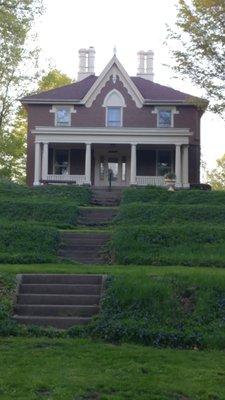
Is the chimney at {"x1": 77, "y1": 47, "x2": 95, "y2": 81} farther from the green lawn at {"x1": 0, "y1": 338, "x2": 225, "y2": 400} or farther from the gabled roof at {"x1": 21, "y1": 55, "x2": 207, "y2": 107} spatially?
the green lawn at {"x1": 0, "y1": 338, "x2": 225, "y2": 400}

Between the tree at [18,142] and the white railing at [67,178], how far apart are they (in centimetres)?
790

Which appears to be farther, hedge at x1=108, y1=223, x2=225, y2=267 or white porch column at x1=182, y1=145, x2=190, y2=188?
white porch column at x1=182, y1=145, x2=190, y2=188

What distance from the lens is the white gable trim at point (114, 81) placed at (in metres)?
37.9

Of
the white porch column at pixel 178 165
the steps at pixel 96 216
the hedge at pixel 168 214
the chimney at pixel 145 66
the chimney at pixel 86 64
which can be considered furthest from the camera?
the chimney at pixel 145 66

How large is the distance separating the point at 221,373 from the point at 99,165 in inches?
1205

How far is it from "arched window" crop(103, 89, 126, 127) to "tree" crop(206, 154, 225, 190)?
120 ft

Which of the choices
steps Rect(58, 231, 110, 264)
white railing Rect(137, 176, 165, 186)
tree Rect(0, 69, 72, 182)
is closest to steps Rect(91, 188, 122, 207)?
white railing Rect(137, 176, 165, 186)

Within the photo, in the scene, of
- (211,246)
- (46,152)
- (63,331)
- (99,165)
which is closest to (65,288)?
(63,331)

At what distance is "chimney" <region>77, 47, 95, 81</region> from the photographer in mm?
44344

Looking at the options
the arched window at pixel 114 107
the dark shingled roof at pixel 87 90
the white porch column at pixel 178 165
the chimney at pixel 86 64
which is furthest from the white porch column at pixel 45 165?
the chimney at pixel 86 64

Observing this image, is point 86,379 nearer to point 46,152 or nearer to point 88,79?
point 46,152

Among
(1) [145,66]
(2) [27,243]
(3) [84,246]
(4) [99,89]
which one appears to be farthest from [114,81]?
(2) [27,243]

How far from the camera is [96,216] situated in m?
24.7

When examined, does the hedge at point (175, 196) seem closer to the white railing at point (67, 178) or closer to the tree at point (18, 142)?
the white railing at point (67, 178)
